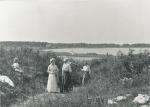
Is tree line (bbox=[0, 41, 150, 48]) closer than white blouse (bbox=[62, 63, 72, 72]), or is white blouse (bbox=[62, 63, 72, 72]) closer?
tree line (bbox=[0, 41, 150, 48])

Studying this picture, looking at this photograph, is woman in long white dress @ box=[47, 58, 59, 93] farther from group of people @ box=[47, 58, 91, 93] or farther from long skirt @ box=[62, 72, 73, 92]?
long skirt @ box=[62, 72, 73, 92]

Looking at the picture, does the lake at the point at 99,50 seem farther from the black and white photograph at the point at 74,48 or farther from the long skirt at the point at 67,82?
the long skirt at the point at 67,82

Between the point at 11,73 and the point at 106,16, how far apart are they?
7.99 feet

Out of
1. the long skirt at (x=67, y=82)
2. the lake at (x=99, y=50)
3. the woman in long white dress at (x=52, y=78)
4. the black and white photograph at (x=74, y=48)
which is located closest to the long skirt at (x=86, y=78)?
the black and white photograph at (x=74, y=48)

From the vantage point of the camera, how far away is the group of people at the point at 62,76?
683cm

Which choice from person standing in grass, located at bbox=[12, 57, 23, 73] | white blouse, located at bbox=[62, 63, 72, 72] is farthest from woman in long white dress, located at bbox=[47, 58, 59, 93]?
person standing in grass, located at bbox=[12, 57, 23, 73]

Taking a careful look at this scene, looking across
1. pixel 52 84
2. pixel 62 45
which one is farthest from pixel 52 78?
pixel 62 45

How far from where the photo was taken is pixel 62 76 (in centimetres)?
709

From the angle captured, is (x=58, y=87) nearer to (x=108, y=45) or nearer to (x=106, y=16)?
(x=108, y=45)

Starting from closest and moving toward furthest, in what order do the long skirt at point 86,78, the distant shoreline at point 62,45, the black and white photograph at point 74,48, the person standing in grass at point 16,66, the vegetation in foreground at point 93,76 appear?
1. the vegetation in foreground at point 93,76
2. the black and white photograph at point 74,48
3. the distant shoreline at point 62,45
4. the long skirt at point 86,78
5. the person standing in grass at point 16,66

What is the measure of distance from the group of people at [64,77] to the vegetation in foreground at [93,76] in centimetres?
16

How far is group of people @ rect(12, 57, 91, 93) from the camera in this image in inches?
269

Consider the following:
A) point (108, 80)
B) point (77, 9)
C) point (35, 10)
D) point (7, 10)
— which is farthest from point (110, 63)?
point (7, 10)

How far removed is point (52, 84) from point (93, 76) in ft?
3.05
